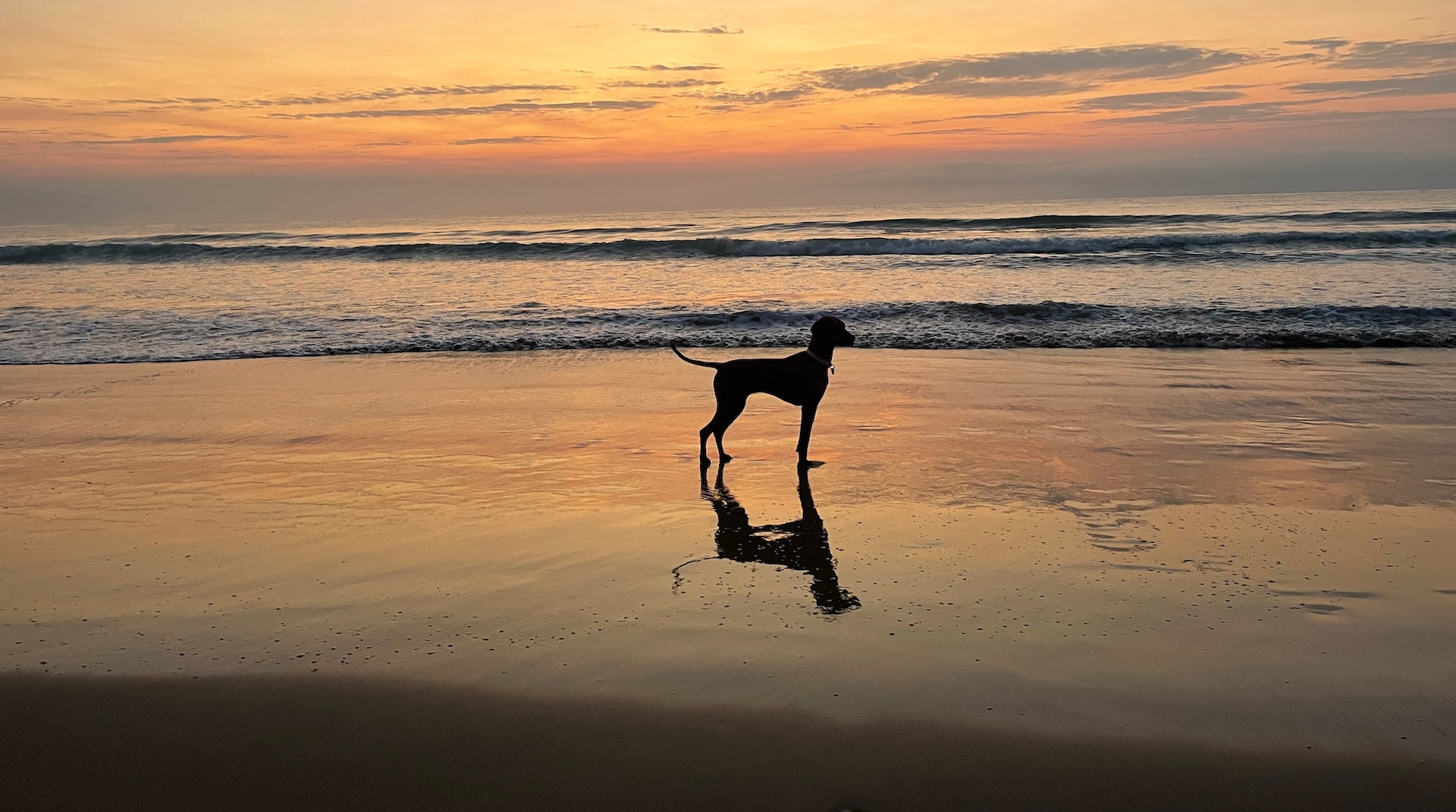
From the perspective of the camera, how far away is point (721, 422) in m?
6.36

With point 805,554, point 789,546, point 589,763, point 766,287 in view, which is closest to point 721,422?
point 789,546

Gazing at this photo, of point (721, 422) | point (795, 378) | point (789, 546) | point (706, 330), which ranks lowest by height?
point (789, 546)

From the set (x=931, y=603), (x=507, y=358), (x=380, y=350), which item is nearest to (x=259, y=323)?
(x=380, y=350)

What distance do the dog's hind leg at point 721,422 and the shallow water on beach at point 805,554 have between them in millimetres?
152

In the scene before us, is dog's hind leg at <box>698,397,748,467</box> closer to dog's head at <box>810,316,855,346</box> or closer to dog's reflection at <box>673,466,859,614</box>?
dog's head at <box>810,316,855,346</box>

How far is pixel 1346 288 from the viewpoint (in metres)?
16.5

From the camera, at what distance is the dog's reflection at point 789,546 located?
13.0 feet

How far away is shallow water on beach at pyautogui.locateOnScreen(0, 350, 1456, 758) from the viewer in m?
3.19

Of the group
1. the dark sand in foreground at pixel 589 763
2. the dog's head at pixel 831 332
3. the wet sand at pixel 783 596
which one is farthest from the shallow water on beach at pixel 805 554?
the dog's head at pixel 831 332

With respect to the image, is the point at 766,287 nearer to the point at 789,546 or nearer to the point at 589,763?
the point at 789,546

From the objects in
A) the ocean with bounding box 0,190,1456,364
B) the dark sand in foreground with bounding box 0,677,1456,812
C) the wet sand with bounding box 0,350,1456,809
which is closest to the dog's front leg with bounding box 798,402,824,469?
the wet sand with bounding box 0,350,1456,809

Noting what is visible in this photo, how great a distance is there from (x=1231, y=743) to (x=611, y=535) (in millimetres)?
2904

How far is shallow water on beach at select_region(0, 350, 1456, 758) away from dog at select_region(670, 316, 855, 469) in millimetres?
389

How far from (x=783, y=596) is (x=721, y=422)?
2511 millimetres
